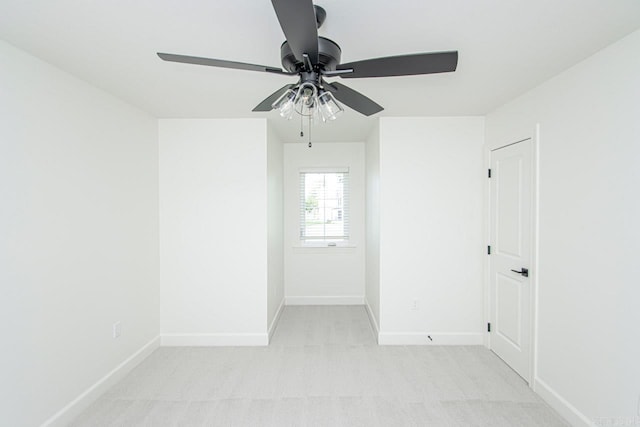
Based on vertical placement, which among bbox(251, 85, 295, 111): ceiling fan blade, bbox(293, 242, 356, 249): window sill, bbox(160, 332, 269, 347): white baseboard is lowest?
bbox(160, 332, 269, 347): white baseboard

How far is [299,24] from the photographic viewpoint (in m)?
1.01

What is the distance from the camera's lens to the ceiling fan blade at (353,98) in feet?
5.03

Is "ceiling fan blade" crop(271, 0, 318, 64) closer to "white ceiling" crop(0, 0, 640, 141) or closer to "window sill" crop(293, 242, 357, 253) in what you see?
"white ceiling" crop(0, 0, 640, 141)

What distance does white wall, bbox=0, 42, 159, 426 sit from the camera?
1.69 metres

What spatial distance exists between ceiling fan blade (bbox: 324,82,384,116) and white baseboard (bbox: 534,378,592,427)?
2.41 m

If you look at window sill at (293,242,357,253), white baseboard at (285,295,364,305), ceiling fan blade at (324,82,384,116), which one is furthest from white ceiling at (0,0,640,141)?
white baseboard at (285,295,364,305)

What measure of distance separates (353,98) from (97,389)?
2896mm

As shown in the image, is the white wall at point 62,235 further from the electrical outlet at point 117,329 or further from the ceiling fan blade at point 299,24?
the ceiling fan blade at point 299,24

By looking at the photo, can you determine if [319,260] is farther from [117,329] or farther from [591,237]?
[591,237]

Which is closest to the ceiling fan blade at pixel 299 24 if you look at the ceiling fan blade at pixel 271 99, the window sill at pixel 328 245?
the ceiling fan blade at pixel 271 99

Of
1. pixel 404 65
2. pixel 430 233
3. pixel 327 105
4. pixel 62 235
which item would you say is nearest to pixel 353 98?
pixel 327 105

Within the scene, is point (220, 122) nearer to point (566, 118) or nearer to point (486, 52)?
point (486, 52)

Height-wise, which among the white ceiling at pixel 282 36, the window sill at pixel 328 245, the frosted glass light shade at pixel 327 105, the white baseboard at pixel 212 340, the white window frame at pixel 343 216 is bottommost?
the white baseboard at pixel 212 340

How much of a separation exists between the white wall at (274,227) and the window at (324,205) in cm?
38
